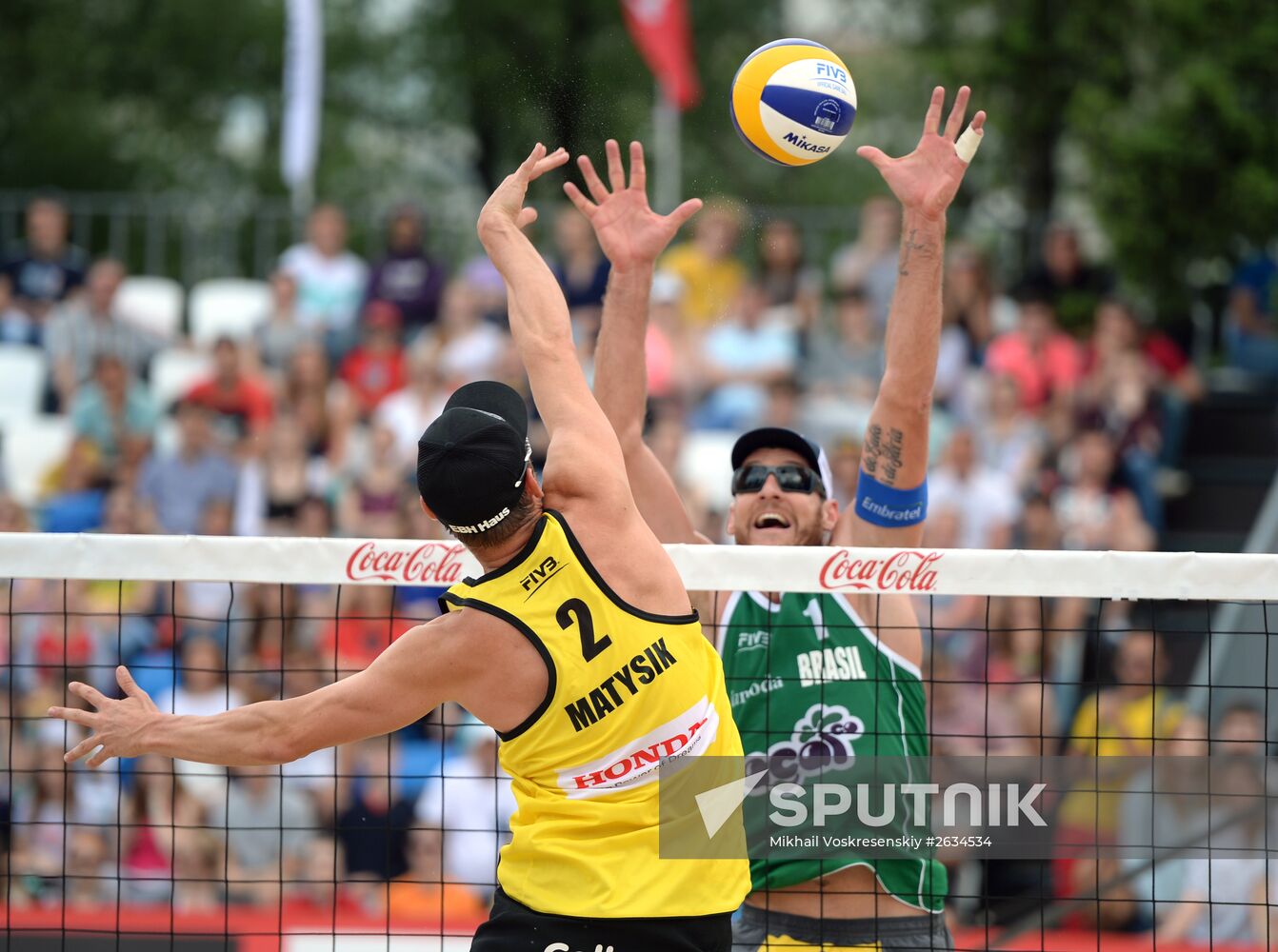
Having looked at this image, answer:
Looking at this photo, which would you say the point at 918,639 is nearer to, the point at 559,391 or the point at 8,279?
the point at 559,391

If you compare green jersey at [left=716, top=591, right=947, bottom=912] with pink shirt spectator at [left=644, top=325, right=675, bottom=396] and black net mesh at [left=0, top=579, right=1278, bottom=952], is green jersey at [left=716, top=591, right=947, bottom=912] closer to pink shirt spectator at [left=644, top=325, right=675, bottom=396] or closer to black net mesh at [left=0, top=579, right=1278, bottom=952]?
black net mesh at [left=0, top=579, right=1278, bottom=952]

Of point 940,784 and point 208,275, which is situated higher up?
point 208,275

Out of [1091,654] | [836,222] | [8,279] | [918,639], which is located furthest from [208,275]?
[918,639]

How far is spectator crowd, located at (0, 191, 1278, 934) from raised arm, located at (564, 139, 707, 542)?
3387 millimetres

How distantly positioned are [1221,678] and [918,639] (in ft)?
17.3

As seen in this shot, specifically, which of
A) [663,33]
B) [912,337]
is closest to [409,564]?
[912,337]

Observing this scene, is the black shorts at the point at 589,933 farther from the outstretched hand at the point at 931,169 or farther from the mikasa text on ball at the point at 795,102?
the mikasa text on ball at the point at 795,102

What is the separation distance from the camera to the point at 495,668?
3.85 metres

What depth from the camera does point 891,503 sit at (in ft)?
16.6

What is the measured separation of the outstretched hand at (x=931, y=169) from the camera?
4992 mm

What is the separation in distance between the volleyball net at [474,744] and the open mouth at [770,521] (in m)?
0.29

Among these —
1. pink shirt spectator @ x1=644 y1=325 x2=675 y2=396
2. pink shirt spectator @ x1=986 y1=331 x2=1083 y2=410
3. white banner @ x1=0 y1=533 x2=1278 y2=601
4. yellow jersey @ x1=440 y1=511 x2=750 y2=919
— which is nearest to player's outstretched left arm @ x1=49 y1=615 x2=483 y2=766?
yellow jersey @ x1=440 y1=511 x2=750 y2=919

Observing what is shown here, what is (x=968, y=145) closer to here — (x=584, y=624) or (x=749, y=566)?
(x=749, y=566)

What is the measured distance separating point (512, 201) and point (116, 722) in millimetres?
1874
